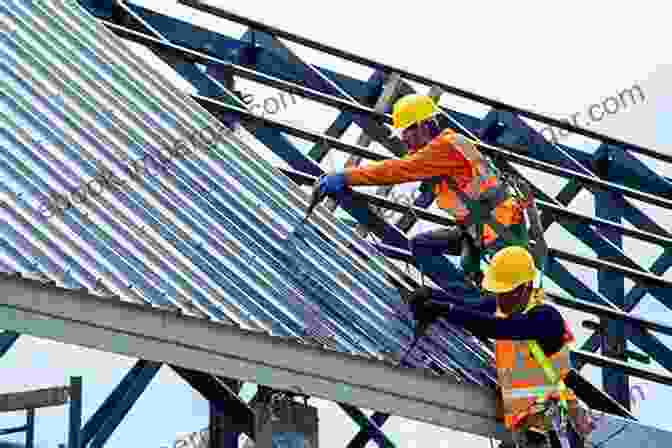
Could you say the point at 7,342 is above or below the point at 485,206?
below

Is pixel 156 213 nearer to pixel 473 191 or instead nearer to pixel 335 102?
pixel 473 191

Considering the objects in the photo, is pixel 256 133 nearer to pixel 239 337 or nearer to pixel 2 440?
pixel 2 440

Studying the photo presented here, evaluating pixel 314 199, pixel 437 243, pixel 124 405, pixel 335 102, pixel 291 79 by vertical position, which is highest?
pixel 291 79

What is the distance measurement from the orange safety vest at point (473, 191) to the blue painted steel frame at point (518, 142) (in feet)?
5.30

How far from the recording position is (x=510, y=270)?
12.3m

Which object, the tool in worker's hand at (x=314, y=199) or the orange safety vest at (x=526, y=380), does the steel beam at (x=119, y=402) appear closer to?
the tool in worker's hand at (x=314, y=199)

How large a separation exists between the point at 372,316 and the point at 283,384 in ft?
4.98

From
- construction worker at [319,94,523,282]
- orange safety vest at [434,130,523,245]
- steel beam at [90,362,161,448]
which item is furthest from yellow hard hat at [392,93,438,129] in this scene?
steel beam at [90,362,161,448]

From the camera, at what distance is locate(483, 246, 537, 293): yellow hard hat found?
12.3 meters

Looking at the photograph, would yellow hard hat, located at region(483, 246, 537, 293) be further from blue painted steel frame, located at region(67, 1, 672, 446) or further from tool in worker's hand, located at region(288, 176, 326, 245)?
blue painted steel frame, located at region(67, 1, 672, 446)

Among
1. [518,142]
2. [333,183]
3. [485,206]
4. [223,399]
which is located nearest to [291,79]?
[518,142]

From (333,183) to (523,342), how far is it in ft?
5.88

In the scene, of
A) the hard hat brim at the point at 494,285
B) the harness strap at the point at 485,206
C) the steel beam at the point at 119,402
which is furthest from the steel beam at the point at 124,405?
the hard hat brim at the point at 494,285

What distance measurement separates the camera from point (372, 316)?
494 inches
